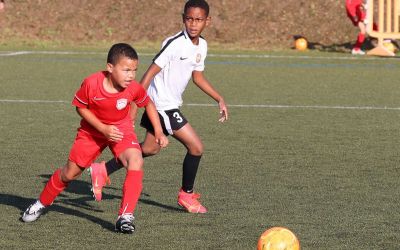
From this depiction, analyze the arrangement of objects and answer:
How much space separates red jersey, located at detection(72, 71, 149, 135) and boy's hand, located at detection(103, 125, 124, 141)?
15 centimetres

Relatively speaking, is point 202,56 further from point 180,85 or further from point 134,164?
point 134,164

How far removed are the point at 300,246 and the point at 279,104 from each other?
1097cm

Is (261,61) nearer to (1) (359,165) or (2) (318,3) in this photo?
(2) (318,3)

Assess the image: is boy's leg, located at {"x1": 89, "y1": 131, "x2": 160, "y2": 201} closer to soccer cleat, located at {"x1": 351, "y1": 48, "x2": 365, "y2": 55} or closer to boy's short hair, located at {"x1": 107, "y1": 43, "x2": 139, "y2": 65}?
boy's short hair, located at {"x1": 107, "y1": 43, "x2": 139, "y2": 65}

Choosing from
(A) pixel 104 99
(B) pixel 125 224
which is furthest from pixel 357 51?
(B) pixel 125 224

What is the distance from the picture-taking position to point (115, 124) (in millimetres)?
8453

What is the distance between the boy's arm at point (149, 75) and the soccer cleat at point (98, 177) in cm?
76

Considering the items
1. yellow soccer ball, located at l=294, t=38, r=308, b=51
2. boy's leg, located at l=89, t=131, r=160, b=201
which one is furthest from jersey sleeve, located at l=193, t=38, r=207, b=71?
yellow soccer ball, located at l=294, t=38, r=308, b=51

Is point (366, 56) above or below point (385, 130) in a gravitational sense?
below

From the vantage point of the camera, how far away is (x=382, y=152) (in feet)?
42.9

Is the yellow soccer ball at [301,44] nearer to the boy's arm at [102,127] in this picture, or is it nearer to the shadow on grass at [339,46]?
the shadow on grass at [339,46]

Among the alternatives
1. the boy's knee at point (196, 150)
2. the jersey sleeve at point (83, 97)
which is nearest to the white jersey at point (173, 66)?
the boy's knee at point (196, 150)

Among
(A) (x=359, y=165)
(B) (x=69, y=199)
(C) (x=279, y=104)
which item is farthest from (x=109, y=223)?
(C) (x=279, y=104)

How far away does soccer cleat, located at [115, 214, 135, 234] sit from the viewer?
8.05 m
